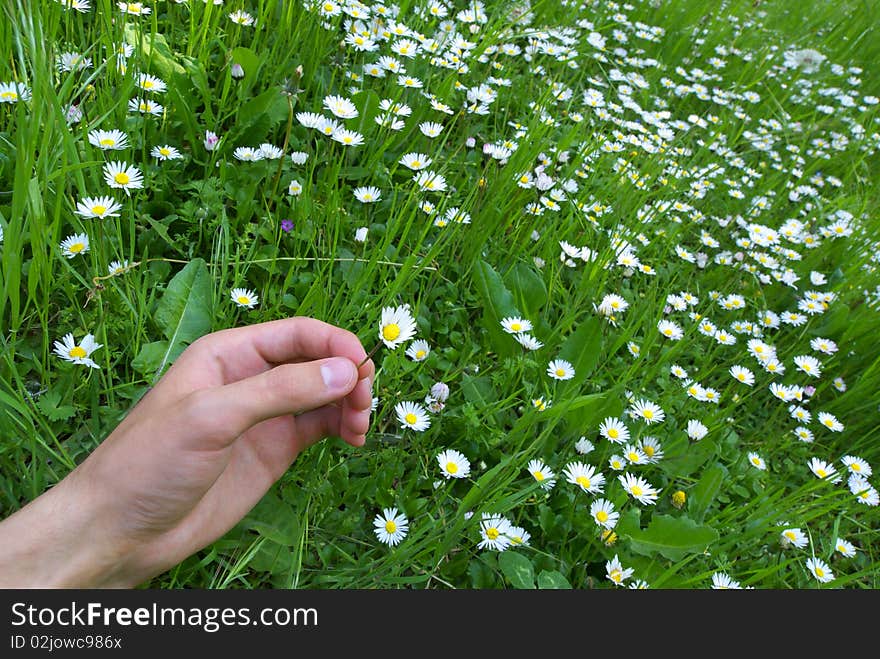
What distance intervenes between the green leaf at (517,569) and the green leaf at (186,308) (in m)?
0.83

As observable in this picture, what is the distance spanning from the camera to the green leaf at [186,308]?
1.54 meters

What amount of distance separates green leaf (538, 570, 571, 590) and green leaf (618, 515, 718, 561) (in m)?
0.18

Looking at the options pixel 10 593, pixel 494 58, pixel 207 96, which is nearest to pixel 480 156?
pixel 494 58

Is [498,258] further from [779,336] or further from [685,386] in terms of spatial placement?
[779,336]

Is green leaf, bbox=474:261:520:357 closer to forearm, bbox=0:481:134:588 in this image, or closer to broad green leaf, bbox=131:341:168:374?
broad green leaf, bbox=131:341:168:374

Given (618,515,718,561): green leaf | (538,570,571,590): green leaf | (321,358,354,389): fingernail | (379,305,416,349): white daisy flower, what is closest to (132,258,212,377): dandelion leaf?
(379,305,416,349): white daisy flower

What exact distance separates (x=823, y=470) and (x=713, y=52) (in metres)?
2.58

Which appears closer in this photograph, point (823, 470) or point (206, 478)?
point (206, 478)

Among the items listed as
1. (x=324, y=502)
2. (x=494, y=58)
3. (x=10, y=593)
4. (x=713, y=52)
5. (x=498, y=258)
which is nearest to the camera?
(x=10, y=593)

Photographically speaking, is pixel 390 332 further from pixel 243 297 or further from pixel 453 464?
pixel 243 297

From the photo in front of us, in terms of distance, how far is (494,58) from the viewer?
105 inches

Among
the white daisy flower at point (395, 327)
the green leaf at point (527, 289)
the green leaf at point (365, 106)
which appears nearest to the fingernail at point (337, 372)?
the white daisy flower at point (395, 327)

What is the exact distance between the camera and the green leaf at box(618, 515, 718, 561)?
1502 mm

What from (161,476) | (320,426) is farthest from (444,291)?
(161,476)
